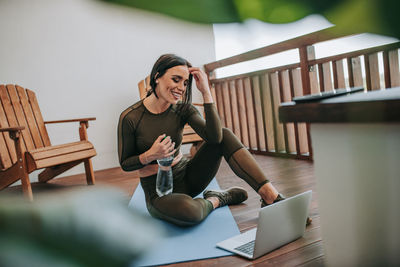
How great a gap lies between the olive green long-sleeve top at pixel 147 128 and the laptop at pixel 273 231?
0.50 metres

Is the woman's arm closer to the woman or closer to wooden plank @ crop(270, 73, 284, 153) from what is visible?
the woman

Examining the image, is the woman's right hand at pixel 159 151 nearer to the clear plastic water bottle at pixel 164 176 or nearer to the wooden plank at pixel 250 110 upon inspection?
the clear plastic water bottle at pixel 164 176

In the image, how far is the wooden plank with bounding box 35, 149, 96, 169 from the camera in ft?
7.25

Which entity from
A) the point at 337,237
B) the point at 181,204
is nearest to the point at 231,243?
the point at 181,204

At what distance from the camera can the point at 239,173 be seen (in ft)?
5.01

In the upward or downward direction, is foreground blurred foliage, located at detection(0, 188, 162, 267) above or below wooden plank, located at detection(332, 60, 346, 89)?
below

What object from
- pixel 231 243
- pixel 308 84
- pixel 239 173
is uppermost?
pixel 308 84

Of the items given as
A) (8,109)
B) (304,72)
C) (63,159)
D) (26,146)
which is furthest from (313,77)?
(8,109)

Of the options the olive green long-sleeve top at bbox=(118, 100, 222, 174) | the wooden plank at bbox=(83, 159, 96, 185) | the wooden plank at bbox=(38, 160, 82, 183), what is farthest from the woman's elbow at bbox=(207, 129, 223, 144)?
the wooden plank at bbox=(38, 160, 82, 183)

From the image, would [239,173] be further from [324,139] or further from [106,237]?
[106,237]

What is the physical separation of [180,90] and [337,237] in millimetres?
1155

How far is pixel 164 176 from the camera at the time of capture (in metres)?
1.40

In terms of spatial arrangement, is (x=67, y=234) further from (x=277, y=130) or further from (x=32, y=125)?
(x=32, y=125)

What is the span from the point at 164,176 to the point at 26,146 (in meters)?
1.43
